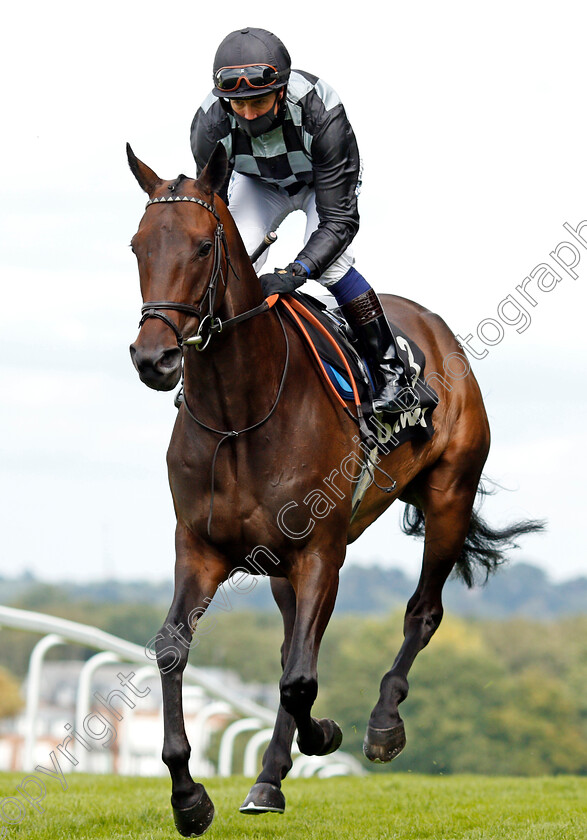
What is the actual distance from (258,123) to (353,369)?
1.25 m

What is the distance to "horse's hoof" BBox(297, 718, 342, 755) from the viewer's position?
16.5ft

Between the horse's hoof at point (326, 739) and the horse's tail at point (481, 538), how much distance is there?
7.02 feet

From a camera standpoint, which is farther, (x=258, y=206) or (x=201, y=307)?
(x=258, y=206)

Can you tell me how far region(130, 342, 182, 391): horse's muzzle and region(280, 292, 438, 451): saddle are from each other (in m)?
1.33

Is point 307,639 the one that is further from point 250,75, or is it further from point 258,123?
point 250,75

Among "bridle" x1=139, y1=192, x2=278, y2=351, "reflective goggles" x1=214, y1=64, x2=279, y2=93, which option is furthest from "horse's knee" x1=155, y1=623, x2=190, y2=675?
"reflective goggles" x1=214, y1=64, x2=279, y2=93

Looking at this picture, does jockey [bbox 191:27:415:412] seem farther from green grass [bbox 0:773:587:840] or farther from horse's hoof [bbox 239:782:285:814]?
green grass [bbox 0:773:587:840]

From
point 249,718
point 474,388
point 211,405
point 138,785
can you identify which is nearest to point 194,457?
point 211,405

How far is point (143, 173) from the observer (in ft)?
14.8

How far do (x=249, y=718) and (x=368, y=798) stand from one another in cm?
467

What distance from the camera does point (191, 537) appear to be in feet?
16.0

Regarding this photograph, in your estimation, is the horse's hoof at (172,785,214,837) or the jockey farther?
the jockey

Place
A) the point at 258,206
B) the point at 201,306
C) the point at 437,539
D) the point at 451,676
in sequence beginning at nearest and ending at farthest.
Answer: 1. the point at 201,306
2. the point at 258,206
3. the point at 437,539
4. the point at 451,676

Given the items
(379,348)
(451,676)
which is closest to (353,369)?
(379,348)
